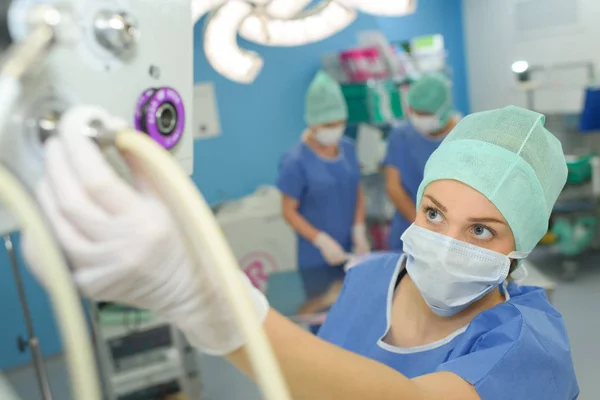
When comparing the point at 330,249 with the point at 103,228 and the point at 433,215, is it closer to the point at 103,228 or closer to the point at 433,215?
the point at 433,215

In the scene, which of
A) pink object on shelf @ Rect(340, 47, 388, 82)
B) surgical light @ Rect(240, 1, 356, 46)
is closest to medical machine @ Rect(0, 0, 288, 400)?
surgical light @ Rect(240, 1, 356, 46)

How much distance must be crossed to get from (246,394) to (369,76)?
2660mm

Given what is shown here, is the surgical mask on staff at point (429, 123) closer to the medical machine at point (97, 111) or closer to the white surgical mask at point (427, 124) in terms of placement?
the white surgical mask at point (427, 124)

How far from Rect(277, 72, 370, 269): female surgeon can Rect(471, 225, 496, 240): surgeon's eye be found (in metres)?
1.49

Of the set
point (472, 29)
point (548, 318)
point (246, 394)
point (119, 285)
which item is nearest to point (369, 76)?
point (472, 29)

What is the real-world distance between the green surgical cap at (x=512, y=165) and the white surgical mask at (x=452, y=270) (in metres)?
0.07

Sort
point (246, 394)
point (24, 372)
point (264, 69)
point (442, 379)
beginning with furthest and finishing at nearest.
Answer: point (264, 69)
point (24, 372)
point (246, 394)
point (442, 379)

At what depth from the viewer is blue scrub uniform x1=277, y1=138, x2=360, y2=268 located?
2598 mm

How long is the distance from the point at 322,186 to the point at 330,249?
0.32 meters

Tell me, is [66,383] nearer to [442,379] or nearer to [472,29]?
[442,379]

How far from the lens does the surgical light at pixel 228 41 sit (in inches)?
63.7

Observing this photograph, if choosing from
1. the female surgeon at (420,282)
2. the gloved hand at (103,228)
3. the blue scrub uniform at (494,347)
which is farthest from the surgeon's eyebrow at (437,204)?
the gloved hand at (103,228)

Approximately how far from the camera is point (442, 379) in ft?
2.72

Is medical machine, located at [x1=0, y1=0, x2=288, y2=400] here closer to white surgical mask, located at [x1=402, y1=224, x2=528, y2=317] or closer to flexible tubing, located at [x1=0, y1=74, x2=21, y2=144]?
flexible tubing, located at [x1=0, y1=74, x2=21, y2=144]
